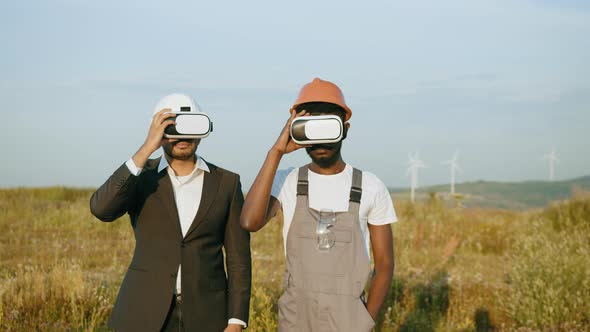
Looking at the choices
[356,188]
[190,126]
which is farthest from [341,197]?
[190,126]

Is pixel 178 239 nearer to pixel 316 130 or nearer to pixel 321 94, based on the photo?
pixel 316 130

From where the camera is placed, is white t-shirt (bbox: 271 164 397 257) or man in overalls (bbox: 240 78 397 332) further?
white t-shirt (bbox: 271 164 397 257)

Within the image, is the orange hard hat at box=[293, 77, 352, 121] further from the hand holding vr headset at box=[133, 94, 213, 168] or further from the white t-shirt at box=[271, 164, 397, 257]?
the hand holding vr headset at box=[133, 94, 213, 168]

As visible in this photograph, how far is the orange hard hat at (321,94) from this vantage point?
299 cm

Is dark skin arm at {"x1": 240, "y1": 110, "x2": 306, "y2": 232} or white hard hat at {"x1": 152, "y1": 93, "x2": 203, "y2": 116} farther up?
white hard hat at {"x1": 152, "y1": 93, "x2": 203, "y2": 116}

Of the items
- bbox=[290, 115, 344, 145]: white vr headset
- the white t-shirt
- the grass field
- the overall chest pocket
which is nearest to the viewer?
bbox=[290, 115, 344, 145]: white vr headset

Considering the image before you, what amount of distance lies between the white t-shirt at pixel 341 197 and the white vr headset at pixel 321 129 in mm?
297

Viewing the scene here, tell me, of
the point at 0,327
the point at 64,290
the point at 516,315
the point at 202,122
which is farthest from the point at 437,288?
the point at 202,122

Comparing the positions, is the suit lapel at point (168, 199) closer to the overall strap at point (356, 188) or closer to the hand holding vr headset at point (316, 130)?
the hand holding vr headset at point (316, 130)

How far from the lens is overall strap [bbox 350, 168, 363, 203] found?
297 cm

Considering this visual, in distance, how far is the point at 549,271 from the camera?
7359 millimetres

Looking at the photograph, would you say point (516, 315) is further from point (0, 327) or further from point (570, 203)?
point (570, 203)

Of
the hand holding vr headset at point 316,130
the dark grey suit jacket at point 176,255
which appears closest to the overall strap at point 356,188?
the hand holding vr headset at point 316,130

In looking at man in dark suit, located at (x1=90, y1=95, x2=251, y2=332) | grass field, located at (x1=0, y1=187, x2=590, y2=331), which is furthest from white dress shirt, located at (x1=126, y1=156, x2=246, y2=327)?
grass field, located at (x1=0, y1=187, x2=590, y2=331)
